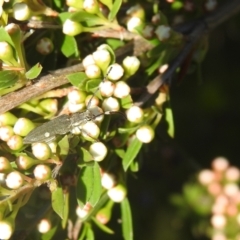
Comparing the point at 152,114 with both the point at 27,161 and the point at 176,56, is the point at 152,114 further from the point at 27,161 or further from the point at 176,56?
the point at 27,161

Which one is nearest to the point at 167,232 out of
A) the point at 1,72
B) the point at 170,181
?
the point at 170,181

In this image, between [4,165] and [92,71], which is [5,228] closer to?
[4,165]

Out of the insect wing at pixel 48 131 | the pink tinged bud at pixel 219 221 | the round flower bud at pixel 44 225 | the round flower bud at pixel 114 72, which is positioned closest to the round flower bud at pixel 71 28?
the round flower bud at pixel 114 72

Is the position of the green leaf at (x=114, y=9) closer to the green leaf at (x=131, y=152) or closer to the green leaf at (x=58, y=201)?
the green leaf at (x=131, y=152)

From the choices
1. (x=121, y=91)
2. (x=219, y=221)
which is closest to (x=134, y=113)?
(x=121, y=91)

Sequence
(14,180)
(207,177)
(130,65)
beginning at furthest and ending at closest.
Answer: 1. (207,177)
2. (130,65)
3. (14,180)
